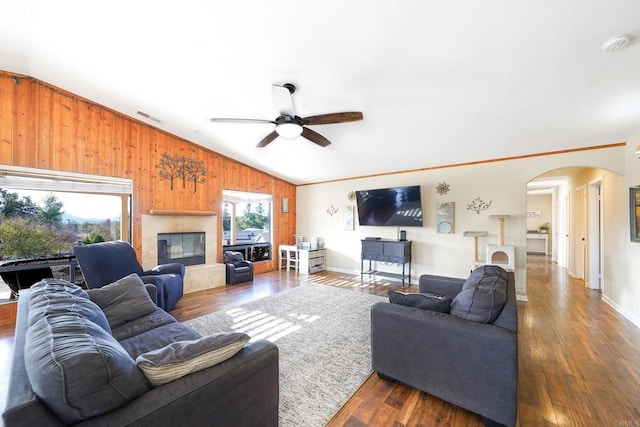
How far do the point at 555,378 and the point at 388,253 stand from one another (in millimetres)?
3154

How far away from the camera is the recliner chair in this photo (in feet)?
16.9

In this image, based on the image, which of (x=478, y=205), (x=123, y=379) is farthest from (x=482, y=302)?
(x=478, y=205)

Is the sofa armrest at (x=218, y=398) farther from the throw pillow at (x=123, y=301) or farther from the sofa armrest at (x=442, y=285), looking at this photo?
the sofa armrest at (x=442, y=285)

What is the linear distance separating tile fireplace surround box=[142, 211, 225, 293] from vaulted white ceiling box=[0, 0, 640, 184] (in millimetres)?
1712

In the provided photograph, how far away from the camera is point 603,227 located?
13.9 feet

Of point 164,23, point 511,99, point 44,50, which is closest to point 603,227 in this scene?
point 511,99

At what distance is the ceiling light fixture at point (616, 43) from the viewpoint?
1892 mm

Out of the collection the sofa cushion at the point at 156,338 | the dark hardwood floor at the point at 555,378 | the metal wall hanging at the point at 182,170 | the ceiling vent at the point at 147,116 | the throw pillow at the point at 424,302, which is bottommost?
the dark hardwood floor at the point at 555,378

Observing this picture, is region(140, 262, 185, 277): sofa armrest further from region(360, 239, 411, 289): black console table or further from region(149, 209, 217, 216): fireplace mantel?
region(360, 239, 411, 289): black console table

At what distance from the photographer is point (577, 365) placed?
2.32 m

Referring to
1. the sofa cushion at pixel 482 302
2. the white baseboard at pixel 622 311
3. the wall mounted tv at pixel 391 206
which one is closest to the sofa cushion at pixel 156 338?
the sofa cushion at pixel 482 302

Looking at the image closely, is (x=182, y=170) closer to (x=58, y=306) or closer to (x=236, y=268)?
(x=236, y=268)

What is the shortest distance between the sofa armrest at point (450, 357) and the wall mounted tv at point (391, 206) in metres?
3.38

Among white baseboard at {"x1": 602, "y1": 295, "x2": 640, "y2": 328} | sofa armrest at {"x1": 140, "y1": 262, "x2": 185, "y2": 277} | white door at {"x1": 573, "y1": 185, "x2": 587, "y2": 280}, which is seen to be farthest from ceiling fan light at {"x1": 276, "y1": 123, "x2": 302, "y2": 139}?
white door at {"x1": 573, "y1": 185, "x2": 587, "y2": 280}
